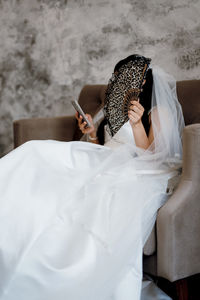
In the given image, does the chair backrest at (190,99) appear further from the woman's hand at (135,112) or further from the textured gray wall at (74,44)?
the textured gray wall at (74,44)

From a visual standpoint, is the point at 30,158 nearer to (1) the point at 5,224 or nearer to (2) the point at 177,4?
(1) the point at 5,224

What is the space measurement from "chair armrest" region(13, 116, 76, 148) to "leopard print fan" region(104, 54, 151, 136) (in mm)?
474

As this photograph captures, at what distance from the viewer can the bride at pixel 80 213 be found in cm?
94

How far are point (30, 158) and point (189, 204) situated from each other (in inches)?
22.0

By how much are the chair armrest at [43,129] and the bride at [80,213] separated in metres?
0.75

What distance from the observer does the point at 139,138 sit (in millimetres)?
1522

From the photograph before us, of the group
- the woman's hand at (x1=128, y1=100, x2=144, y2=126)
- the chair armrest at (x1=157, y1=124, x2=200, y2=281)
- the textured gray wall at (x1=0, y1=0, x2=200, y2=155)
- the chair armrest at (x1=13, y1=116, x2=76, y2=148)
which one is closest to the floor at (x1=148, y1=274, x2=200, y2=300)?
the chair armrest at (x1=157, y1=124, x2=200, y2=281)

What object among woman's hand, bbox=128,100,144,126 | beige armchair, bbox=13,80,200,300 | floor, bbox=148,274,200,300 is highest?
woman's hand, bbox=128,100,144,126

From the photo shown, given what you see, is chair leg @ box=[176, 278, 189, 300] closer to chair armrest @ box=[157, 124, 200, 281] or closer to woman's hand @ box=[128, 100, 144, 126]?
chair armrest @ box=[157, 124, 200, 281]

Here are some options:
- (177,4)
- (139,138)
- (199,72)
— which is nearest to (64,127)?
(139,138)

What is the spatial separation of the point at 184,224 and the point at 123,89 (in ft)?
2.28

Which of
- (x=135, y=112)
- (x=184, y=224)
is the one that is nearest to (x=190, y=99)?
(x=135, y=112)

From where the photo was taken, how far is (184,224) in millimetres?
1167

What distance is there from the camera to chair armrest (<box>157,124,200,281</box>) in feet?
3.73
